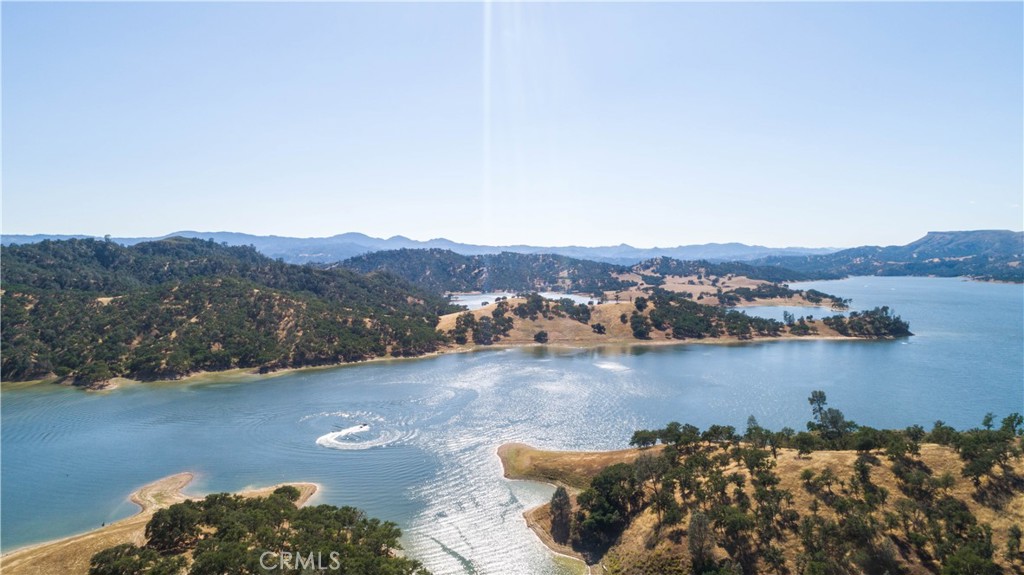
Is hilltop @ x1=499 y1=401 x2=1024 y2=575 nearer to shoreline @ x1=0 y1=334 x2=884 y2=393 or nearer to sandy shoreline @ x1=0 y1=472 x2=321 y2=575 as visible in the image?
sandy shoreline @ x1=0 y1=472 x2=321 y2=575

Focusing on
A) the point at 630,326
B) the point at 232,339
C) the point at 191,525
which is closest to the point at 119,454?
the point at 191,525

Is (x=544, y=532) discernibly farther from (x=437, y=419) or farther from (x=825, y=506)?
(x=437, y=419)

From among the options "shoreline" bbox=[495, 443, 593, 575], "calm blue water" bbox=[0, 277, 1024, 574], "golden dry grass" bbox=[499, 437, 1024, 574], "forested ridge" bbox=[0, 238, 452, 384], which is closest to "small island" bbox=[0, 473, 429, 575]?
"calm blue water" bbox=[0, 277, 1024, 574]

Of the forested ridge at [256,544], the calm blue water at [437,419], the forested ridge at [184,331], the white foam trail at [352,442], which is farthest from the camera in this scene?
the forested ridge at [184,331]

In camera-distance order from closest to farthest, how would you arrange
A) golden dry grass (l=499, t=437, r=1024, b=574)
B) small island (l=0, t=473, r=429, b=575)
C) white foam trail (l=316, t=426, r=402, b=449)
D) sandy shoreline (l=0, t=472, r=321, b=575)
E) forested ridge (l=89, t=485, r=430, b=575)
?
1. forested ridge (l=89, t=485, r=430, b=575)
2. small island (l=0, t=473, r=429, b=575)
3. golden dry grass (l=499, t=437, r=1024, b=574)
4. sandy shoreline (l=0, t=472, r=321, b=575)
5. white foam trail (l=316, t=426, r=402, b=449)

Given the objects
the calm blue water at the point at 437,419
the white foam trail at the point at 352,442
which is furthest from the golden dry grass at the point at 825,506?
the white foam trail at the point at 352,442

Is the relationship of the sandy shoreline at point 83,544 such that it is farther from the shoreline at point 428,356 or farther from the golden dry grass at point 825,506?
the shoreline at point 428,356

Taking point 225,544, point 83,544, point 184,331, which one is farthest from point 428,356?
point 225,544
